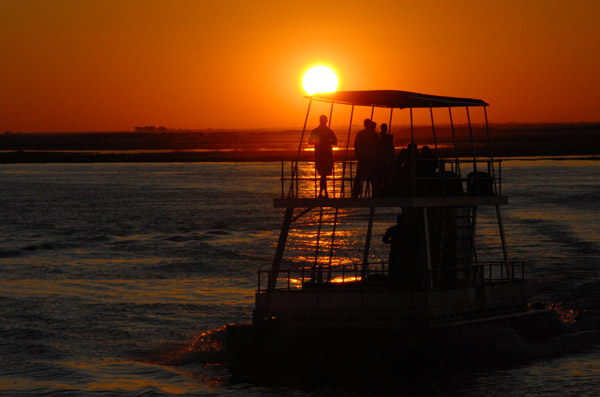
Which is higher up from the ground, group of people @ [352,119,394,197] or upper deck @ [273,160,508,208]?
group of people @ [352,119,394,197]

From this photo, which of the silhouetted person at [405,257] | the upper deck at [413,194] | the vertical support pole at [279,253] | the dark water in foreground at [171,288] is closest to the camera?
the upper deck at [413,194]

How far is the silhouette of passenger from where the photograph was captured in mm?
19297

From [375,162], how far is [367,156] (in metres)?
0.19

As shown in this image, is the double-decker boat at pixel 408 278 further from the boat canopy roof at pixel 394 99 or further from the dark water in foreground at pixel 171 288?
the dark water in foreground at pixel 171 288

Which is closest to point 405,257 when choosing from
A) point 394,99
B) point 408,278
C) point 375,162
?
point 408,278

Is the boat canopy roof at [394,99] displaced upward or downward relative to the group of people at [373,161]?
upward

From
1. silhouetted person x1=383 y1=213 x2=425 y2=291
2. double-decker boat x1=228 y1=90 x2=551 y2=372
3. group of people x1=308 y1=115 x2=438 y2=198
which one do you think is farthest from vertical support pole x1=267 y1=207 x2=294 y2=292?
silhouetted person x1=383 y1=213 x2=425 y2=291

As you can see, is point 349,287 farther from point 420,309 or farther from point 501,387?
point 501,387

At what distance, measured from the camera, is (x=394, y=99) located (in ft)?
65.0

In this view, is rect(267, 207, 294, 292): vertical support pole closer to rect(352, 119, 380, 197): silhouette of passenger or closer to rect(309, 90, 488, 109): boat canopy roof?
rect(352, 119, 380, 197): silhouette of passenger

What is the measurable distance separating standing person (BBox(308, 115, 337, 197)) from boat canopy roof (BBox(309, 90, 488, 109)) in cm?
74

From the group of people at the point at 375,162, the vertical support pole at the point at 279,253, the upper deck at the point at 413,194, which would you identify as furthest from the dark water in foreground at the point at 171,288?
the group of people at the point at 375,162

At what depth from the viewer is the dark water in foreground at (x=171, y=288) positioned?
61.7 ft

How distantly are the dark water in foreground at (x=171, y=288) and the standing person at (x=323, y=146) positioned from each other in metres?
4.13
